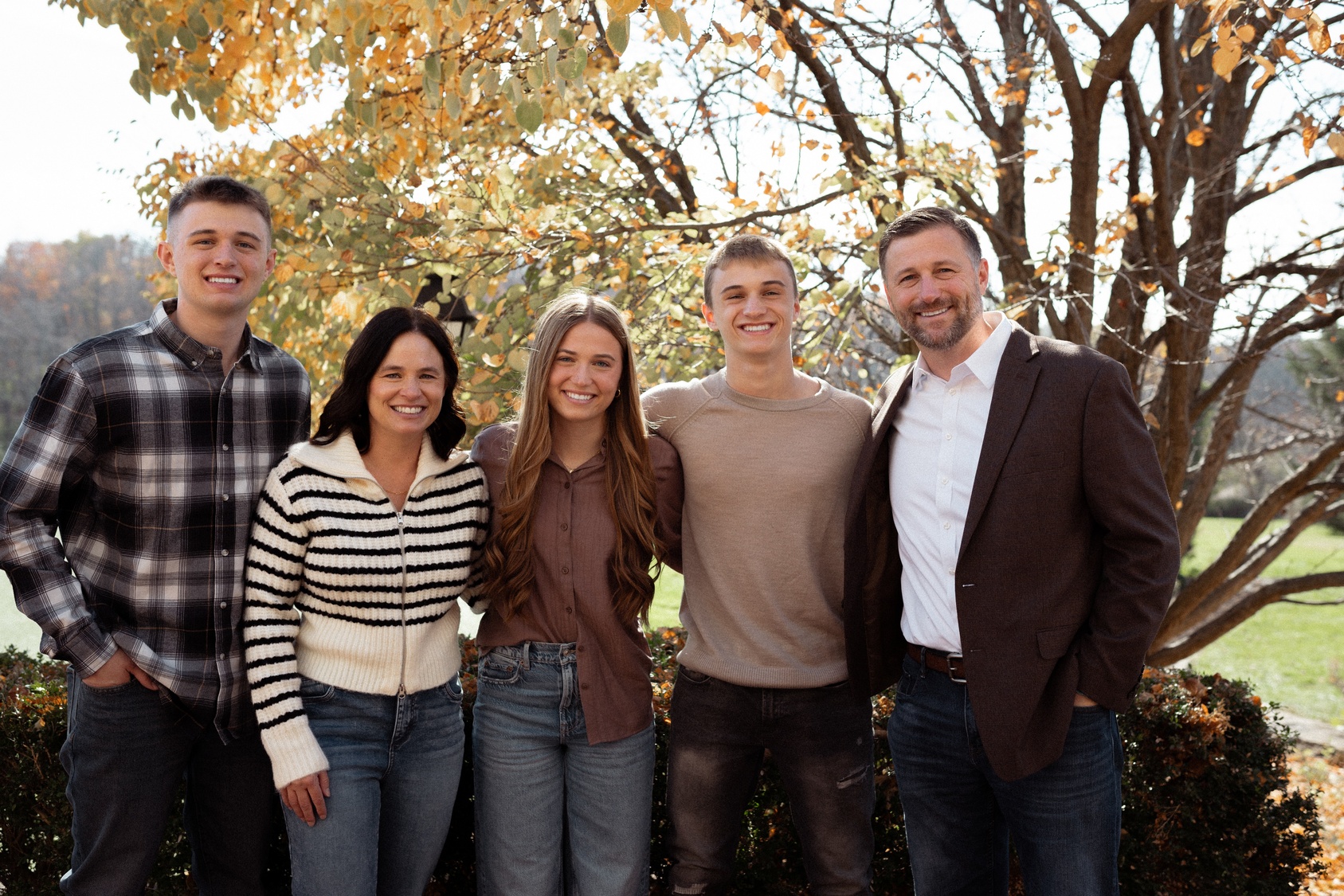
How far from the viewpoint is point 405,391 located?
8.19ft

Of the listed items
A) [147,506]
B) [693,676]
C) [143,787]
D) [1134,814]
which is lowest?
[1134,814]

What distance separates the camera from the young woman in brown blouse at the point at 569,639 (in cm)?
249

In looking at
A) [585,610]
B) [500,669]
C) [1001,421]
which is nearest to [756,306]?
[1001,421]

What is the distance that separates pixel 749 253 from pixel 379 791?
173 centimetres

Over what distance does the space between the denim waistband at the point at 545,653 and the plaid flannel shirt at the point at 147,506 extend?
2.33 ft

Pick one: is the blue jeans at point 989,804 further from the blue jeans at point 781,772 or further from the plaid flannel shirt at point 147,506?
the plaid flannel shirt at point 147,506

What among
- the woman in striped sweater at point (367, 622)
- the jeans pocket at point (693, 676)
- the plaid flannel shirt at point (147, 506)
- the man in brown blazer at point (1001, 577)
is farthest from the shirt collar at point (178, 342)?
the man in brown blazer at point (1001, 577)

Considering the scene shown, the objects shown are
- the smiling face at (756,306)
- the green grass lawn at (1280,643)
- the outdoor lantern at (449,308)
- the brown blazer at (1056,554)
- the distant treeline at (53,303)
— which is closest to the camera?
the brown blazer at (1056,554)

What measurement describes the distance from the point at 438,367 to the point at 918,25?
149 inches

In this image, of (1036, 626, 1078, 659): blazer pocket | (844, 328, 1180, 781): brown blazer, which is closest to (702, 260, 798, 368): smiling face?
(844, 328, 1180, 781): brown blazer

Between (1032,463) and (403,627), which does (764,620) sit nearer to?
(1032,463)

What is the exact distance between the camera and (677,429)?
2.85 metres

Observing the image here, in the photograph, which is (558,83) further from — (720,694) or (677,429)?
(720,694)

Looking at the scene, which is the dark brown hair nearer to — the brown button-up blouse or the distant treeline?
the brown button-up blouse
